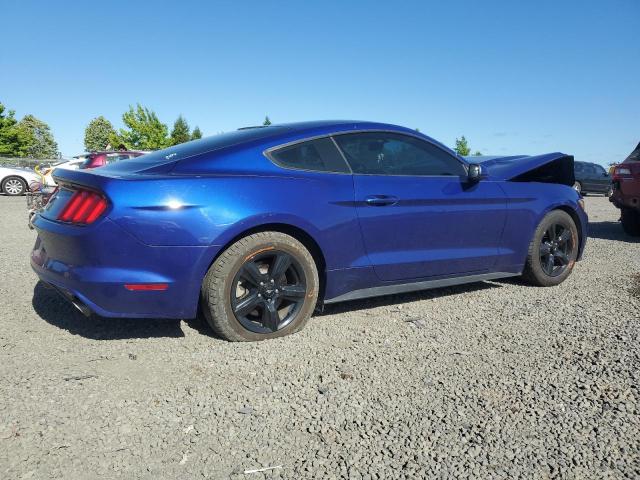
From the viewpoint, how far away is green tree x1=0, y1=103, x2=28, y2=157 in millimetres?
52312

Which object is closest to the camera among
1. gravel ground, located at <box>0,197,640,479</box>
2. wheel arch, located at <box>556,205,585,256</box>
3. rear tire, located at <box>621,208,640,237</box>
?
gravel ground, located at <box>0,197,640,479</box>

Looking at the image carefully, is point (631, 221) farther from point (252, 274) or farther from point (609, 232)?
point (252, 274)

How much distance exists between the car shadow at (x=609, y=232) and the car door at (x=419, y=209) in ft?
16.8

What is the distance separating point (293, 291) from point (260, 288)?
23cm

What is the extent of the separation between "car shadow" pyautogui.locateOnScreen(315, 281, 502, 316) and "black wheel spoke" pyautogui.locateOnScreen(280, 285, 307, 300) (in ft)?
2.06

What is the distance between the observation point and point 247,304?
3213mm

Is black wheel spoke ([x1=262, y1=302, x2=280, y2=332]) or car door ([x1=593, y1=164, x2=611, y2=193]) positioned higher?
car door ([x1=593, y1=164, x2=611, y2=193])

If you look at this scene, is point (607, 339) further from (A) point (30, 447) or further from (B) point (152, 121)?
(B) point (152, 121)

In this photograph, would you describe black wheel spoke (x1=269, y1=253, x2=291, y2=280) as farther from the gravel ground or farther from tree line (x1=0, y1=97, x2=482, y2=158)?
tree line (x1=0, y1=97, x2=482, y2=158)

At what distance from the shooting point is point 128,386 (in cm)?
265

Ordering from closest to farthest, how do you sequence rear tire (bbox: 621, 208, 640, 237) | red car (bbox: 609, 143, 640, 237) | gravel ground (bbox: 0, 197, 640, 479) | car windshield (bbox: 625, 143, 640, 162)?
1. gravel ground (bbox: 0, 197, 640, 479)
2. red car (bbox: 609, 143, 640, 237)
3. car windshield (bbox: 625, 143, 640, 162)
4. rear tire (bbox: 621, 208, 640, 237)

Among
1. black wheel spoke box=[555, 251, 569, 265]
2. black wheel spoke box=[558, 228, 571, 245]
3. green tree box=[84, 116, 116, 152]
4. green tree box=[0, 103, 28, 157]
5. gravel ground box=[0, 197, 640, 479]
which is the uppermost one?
green tree box=[84, 116, 116, 152]

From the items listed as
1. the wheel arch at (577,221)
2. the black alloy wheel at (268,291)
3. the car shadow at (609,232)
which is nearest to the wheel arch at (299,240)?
the black alloy wheel at (268,291)

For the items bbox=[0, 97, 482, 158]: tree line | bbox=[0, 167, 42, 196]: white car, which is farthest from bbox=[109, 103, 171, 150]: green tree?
bbox=[0, 167, 42, 196]: white car
